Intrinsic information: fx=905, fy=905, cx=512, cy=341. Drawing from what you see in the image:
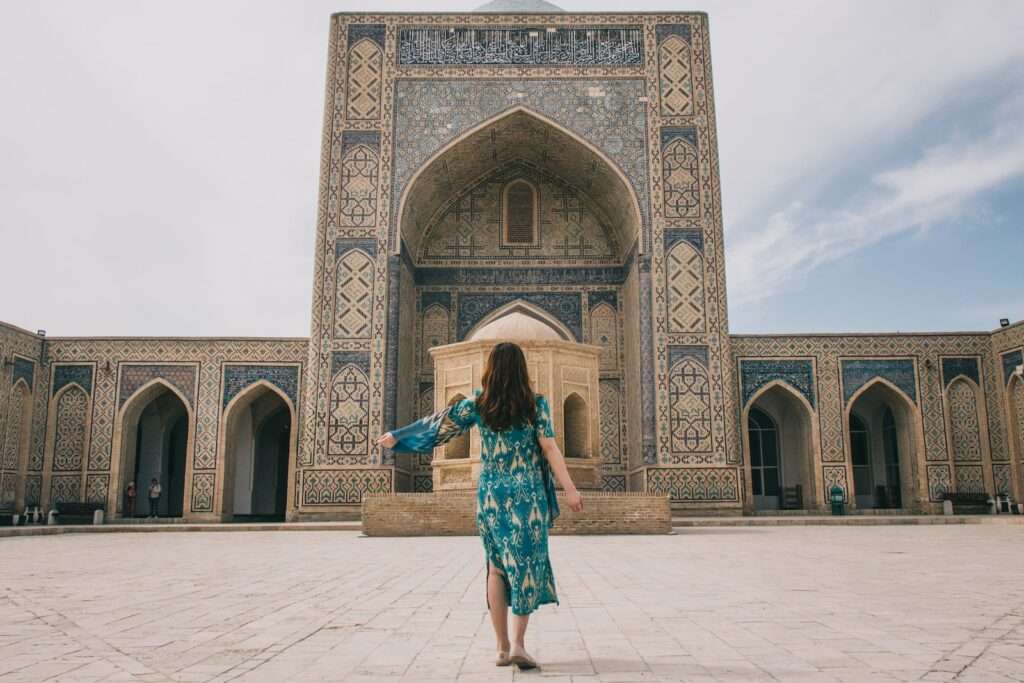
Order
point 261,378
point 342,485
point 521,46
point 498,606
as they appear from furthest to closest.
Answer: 1. point 521,46
2. point 261,378
3. point 342,485
4. point 498,606

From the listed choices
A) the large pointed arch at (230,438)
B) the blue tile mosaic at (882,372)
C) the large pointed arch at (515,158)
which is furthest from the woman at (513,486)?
the blue tile mosaic at (882,372)

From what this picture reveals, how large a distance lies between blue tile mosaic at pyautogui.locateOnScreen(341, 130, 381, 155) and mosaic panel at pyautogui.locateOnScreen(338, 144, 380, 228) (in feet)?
0.18

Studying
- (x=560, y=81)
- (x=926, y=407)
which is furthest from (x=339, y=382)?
(x=926, y=407)

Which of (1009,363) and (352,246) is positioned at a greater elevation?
(352,246)

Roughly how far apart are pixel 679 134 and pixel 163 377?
30.3 ft

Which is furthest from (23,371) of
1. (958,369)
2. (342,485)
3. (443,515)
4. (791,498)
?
(958,369)

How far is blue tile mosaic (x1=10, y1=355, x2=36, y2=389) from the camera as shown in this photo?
1393 cm

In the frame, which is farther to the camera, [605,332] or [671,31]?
[605,332]

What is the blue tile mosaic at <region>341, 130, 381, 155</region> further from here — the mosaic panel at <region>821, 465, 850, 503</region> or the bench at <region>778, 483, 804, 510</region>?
the bench at <region>778, 483, 804, 510</region>

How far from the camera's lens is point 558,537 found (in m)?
9.08

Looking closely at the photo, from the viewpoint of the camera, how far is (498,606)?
2.68 meters

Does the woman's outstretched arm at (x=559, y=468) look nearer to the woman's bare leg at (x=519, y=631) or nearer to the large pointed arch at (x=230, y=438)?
the woman's bare leg at (x=519, y=631)

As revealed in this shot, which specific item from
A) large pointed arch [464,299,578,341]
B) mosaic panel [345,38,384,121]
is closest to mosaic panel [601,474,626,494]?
large pointed arch [464,299,578,341]

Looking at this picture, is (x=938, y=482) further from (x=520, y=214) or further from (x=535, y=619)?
(x=535, y=619)
